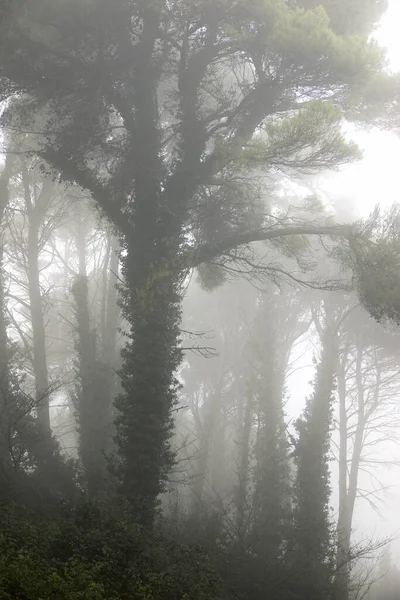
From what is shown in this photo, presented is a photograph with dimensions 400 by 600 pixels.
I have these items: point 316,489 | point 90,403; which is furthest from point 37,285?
point 316,489

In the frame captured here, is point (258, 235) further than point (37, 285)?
No

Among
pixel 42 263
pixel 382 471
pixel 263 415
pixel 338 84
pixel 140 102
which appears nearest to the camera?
pixel 338 84

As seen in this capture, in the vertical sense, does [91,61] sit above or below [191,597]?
above

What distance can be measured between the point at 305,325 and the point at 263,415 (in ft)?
19.8

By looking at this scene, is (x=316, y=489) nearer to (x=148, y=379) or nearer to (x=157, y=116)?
(x=148, y=379)

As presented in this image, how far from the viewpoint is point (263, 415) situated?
17922mm

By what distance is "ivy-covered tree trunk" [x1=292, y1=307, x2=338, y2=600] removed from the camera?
11.9 m

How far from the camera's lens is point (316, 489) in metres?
15.2

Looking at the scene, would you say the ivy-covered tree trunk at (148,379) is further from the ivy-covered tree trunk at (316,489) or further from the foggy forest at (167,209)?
the ivy-covered tree trunk at (316,489)

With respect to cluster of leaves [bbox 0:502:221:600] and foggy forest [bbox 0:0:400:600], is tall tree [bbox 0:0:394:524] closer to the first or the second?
foggy forest [bbox 0:0:400:600]

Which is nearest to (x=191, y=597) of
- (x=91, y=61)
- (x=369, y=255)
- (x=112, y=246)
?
(x=369, y=255)

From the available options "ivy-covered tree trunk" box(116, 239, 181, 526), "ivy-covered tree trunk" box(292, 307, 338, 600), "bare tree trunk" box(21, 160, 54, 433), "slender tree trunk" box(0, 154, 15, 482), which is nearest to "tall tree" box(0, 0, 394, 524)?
"ivy-covered tree trunk" box(116, 239, 181, 526)

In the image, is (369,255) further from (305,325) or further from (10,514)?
(305,325)

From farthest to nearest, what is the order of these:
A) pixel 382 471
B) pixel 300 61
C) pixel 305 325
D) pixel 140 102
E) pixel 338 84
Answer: pixel 382 471 < pixel 305 325 < pixel 140 102 < pixel 338 84 < pixel 300 61
